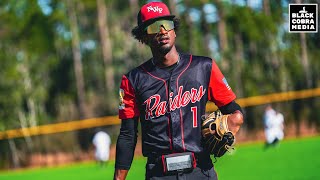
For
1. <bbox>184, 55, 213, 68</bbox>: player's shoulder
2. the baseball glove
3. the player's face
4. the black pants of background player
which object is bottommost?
the black pants of background player

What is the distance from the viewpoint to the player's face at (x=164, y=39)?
4379 millimetres

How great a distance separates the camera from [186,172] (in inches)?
173

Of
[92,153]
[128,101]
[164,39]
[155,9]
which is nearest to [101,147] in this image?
[92,153]

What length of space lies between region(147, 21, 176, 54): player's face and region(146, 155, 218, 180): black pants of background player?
27.2 inches

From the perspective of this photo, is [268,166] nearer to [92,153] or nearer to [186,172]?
[186,172]

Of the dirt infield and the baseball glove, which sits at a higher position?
the baseball glove

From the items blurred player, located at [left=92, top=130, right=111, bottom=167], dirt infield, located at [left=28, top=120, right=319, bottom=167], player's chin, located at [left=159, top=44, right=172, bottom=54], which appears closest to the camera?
player's chin, located at [left=159, top=44, right=172, bottom=54]

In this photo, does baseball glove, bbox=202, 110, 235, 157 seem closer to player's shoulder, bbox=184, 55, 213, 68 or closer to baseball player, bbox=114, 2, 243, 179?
baseball player, bbox=114, 2, 243, 179

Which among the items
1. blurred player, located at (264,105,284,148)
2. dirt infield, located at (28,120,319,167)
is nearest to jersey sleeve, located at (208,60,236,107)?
blurred player, located at (264,105,284,148)

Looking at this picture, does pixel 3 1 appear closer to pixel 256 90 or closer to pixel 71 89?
pixel 71 89

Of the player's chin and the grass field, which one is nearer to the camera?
the player's chin

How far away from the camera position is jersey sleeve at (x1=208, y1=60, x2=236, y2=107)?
4.45 m

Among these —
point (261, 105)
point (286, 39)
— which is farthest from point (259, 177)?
point (286, 39)

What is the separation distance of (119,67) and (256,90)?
16803 millimetres
